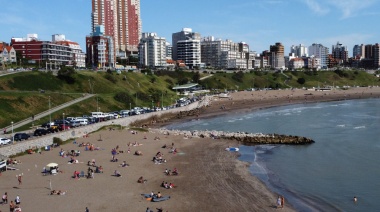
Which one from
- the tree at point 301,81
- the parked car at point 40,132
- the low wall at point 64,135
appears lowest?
the low wall at point 64,135

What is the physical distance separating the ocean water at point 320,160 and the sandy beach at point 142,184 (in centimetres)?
277

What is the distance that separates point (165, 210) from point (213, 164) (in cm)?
→ 1629

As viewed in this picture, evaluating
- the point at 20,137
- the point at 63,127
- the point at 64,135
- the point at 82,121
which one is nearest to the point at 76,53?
the point at 82,121

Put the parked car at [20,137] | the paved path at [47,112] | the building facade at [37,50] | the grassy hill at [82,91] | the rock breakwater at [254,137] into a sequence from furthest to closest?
the building facade at [37,50]
the grassy hill at [82,91]
the rock breakwater at [254,137]
the paved path at [47,112]
the parked car at [20,137]

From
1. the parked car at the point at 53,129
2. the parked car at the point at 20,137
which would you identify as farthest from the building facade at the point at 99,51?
the parked car at the point at 20,137

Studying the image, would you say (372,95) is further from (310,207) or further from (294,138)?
(310,207)

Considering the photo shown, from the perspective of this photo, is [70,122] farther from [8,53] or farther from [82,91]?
[8,53]

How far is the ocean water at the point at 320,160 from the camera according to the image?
1359 inches

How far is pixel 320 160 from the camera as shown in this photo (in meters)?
48.4

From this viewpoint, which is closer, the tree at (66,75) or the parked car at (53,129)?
the parked car at (53,129)

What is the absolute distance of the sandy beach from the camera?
31.6 metres

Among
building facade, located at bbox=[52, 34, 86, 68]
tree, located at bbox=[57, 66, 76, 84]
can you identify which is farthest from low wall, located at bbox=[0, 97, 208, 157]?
building facade, located at bbox=[52, 34, 86, 68]

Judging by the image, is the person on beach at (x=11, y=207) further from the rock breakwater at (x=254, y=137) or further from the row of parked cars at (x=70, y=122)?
the rock breakwater at (x=254, y=137)

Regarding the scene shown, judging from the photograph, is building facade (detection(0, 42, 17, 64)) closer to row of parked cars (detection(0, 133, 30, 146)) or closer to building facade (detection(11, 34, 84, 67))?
building facade (detection(11, 34, 84, 67))
